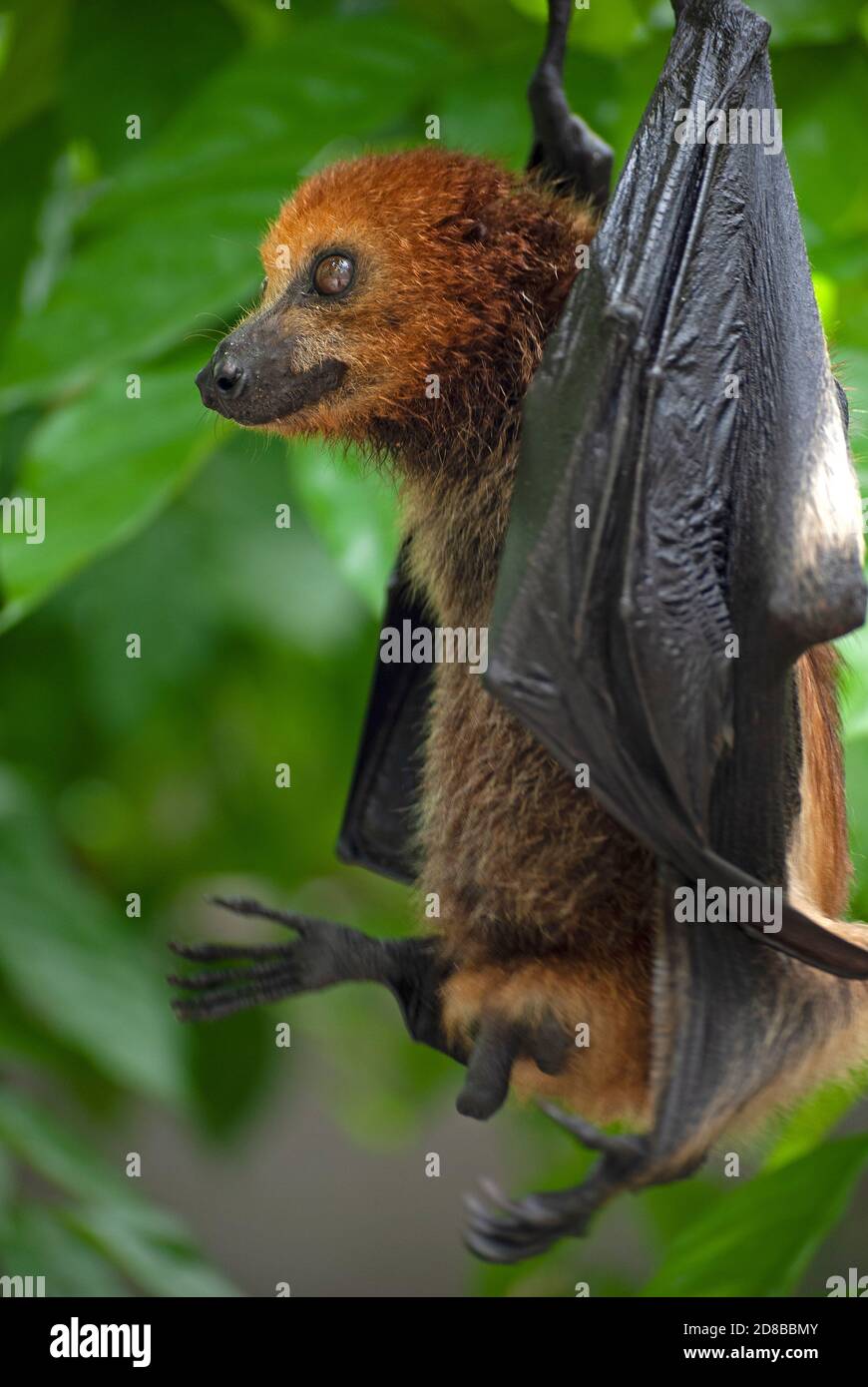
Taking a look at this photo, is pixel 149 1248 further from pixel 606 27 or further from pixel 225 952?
pixel 606 27

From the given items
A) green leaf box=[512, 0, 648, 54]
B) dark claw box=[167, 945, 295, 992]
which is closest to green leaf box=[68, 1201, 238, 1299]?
dark claw box=[167, 945, 295, 992]

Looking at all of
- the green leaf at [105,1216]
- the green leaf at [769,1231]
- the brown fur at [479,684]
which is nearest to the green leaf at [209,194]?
the brown fur at [479,684]

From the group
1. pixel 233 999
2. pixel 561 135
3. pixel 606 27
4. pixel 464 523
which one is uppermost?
pixel 606 27

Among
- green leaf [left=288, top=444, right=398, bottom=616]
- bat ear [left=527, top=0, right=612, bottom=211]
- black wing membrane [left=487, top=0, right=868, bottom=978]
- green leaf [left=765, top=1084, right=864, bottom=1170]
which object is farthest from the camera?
green leaf [left=288, top=444, right=398, bottom=616]

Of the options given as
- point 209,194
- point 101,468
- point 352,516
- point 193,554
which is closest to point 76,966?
point 193,554

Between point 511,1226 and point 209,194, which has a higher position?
point 209,194

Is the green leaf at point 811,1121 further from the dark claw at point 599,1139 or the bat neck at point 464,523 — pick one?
the bat neck at point 464,523

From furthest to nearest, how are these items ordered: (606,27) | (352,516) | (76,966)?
(76,966), (606,27), (352,516)

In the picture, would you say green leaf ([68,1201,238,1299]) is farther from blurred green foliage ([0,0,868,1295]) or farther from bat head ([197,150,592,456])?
bat head ([197,150,592,456])
